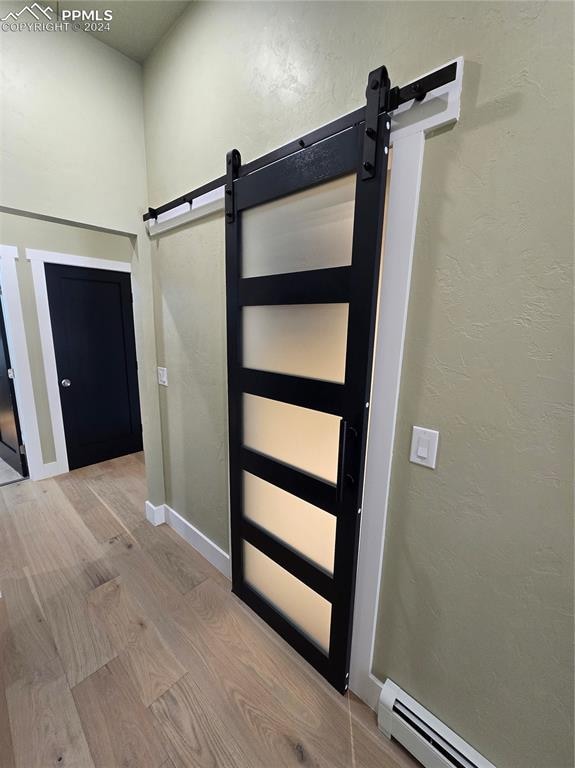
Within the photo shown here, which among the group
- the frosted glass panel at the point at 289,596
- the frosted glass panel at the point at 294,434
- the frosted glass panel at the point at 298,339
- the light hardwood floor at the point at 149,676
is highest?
the frosted glass panel at the point at 298,339

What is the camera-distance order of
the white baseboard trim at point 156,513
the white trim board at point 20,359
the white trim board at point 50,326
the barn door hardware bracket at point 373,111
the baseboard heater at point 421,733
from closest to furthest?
the barn door hardware bracket at point 373,111
the baseboard heater at point 421,733
the white baseboard trim at point 156,513
the white trim board at point 20,359
the white trim board at point 50,326

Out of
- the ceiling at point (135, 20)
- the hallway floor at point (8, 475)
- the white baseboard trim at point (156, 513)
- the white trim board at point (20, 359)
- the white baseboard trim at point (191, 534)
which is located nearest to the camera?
the ceiling at point (135, 20)

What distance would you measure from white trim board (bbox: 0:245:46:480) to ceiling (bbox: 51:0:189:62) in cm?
192

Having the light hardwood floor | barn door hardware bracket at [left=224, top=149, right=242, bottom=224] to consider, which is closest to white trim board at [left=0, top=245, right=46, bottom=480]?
the light hardwood floor

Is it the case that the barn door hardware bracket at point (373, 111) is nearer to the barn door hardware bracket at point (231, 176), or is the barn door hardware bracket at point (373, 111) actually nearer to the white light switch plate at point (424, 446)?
the barn door hardware bracket at point (231, 176)

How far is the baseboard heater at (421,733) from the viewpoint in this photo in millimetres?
985

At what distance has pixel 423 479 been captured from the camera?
3.27 feet

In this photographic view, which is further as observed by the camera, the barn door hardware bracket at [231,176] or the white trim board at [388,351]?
the barn door hardware bracket at [231,176]

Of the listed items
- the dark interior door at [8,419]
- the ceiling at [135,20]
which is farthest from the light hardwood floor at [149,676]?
the ceiling at [135,20]

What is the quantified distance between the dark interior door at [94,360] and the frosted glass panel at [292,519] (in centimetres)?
265

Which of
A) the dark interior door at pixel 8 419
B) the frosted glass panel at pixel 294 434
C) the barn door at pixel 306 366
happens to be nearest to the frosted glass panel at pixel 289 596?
the barn door at pixel 306 366

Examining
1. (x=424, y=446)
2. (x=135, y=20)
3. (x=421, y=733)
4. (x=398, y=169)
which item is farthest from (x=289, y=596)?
(x=135, y=20)

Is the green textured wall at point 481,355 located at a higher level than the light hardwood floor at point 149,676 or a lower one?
higher

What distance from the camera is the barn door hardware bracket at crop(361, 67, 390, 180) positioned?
Result: 0.87m
